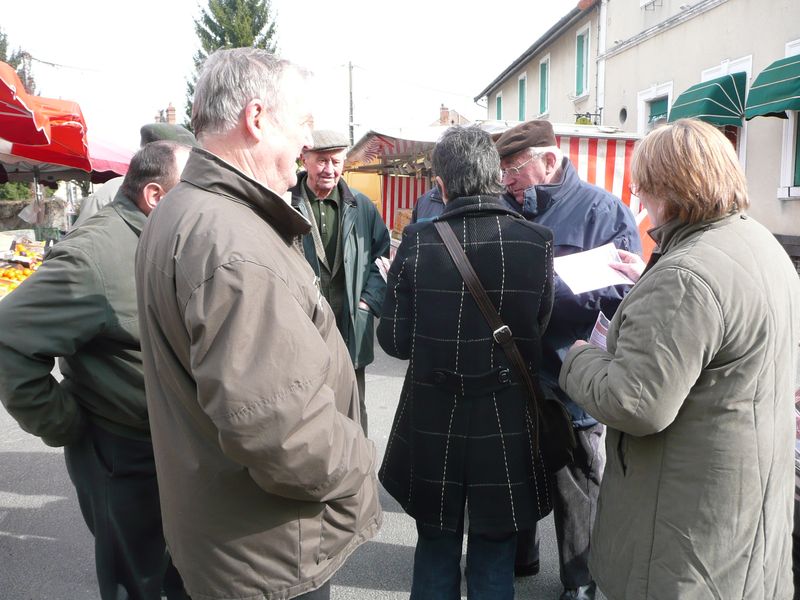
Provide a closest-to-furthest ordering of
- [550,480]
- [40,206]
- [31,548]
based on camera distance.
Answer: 1. [550,480]
2. [31,548]
3. [40,206]

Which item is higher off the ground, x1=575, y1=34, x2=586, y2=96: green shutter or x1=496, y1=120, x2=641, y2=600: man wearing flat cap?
x1=575, y1=34, x2=586, y2=96: green shutter

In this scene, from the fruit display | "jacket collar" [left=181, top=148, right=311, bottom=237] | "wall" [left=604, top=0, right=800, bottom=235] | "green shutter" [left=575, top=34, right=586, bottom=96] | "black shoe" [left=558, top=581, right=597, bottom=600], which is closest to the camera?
"jacket collar" [left=181, top=148, right=311, bottom=237]

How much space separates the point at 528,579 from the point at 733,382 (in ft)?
5.51

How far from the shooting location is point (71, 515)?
3574 millimetres

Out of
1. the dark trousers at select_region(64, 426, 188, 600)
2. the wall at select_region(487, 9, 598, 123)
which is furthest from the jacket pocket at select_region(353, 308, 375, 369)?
the wall at select_region(487, 9, 598, 123)

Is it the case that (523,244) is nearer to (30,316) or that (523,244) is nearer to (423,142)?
(30,316)

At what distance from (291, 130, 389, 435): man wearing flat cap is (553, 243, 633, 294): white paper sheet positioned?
1373 mm

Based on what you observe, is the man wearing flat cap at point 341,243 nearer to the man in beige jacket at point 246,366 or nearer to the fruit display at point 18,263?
the man in beige jacket at point 246,366

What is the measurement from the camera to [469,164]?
211 cm

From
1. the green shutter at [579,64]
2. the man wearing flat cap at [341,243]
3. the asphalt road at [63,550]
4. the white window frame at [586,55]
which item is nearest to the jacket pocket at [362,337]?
the man wearing flat cap at [341,243]

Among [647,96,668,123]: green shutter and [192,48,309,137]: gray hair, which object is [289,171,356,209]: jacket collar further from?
[647,96,668,123]: green shutter

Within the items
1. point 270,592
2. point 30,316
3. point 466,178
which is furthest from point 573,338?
point 30,316

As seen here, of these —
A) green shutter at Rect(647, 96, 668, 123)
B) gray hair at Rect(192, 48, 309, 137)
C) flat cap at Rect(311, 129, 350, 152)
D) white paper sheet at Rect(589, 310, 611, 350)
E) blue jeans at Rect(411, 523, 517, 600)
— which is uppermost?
green shutter at Rect(647, 96, 668, 123)

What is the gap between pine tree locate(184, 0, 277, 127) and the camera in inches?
1412
